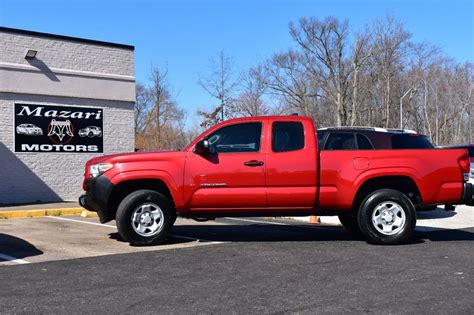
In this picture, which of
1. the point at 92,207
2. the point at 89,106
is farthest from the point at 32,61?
the point at 92,207

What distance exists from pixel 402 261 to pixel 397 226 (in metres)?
1.39

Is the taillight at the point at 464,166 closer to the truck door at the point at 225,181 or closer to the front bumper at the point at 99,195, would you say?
the truck door at the point at 225,181

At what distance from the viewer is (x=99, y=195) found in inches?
327

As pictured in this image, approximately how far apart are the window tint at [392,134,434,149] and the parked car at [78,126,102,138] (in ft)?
34.0

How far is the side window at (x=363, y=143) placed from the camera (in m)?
9.07

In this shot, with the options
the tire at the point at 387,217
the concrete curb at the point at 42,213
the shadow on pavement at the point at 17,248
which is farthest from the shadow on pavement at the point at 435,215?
the shadow on pavement at the point at 17,248

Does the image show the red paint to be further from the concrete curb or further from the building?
the building

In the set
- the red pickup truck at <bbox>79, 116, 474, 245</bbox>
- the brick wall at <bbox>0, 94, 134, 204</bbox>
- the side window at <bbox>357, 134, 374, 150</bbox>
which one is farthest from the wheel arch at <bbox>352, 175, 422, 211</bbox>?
the brick wall at <bbox>0, 94, 134, 204</bbox>

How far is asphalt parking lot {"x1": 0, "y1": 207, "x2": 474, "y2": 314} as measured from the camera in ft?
16.8

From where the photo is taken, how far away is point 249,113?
4091cm

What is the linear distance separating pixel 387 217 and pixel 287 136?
2.02 m

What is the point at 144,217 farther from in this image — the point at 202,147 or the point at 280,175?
the point at 280,175

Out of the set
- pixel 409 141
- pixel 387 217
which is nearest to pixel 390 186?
pixel 387 217

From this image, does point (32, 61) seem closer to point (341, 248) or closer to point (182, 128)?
point (341, 248)
